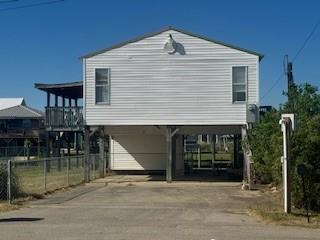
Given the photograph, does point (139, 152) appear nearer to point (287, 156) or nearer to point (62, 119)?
point (62, 119)

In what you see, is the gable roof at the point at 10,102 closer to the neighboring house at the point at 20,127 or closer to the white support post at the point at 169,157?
the neighboring house at the point at 20,127

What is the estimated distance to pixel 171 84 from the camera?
29.1 meters

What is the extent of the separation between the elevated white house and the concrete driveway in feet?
17.7

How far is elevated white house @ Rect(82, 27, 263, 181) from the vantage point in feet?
94.2

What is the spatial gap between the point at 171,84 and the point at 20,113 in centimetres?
4991

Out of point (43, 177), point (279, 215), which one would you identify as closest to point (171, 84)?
point (43, 177)

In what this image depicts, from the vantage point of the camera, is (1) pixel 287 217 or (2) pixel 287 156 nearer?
(1) pixel 287 217

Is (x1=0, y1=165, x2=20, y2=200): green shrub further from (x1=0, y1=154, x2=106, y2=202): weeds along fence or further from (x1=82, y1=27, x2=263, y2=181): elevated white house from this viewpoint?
(x1=82, y1=27, x2=263, y2=181): elevated white house

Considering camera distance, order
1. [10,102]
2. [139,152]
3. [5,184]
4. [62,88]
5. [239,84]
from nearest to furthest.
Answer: [5,184], [239,84], [139,152], [62,88], [10,102]

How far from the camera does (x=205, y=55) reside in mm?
28906

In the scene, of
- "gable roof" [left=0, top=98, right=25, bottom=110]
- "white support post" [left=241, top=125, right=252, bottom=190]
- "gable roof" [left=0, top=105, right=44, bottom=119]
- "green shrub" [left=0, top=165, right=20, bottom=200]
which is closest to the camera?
"green shrub" [left=0, top=165, right=20, bottom=200]

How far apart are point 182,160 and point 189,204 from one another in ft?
55.3

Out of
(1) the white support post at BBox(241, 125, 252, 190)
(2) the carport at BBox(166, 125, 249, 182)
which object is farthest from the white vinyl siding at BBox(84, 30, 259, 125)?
(2) the carport at BBox(166, 125, 249, 182)

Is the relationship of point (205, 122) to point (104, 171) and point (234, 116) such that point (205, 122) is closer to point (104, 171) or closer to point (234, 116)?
point (234, 116)
